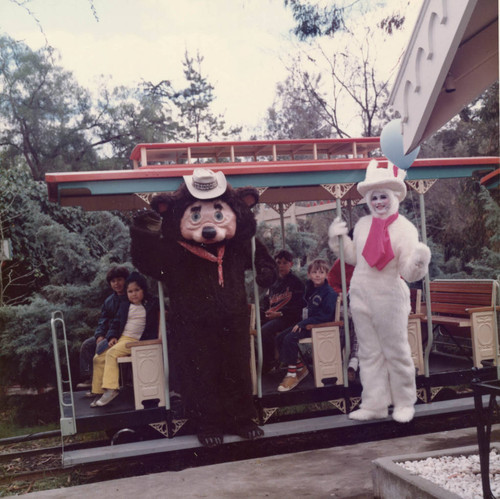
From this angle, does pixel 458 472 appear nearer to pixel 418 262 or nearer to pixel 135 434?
pixel 418 262

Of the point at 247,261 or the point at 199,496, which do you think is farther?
the point at 247,261

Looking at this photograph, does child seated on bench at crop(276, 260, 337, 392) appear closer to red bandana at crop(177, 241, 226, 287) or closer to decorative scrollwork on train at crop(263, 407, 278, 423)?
decorative scrollwork on train at crop(263, 407, 278, 423)

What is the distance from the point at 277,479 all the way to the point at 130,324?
166 cm

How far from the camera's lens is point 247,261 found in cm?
453

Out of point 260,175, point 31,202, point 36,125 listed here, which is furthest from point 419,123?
point 31,202

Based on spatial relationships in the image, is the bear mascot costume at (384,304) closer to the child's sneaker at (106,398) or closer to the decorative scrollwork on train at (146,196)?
the decorative scrollwork on train at (146,196)

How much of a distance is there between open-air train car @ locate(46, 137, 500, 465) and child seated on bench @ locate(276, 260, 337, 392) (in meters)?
0.12

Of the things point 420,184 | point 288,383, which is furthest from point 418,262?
point 288,383

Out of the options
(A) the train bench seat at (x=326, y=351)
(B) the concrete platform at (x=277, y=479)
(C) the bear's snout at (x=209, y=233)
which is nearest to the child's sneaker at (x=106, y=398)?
(B) the concrete platform at (x=277, y=479)

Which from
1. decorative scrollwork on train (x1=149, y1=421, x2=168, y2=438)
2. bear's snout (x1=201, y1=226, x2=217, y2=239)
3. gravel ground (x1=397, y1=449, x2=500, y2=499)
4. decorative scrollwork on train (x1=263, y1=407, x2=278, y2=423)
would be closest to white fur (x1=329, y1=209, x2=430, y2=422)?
decorative scrollwork on train (x1=263, y1=407, x2=278, y2=423)

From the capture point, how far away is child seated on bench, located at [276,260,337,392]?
4.75 m

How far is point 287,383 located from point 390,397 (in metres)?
0.83

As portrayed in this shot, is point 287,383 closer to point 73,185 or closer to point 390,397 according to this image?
point 390,397

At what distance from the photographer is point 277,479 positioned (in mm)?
3902
